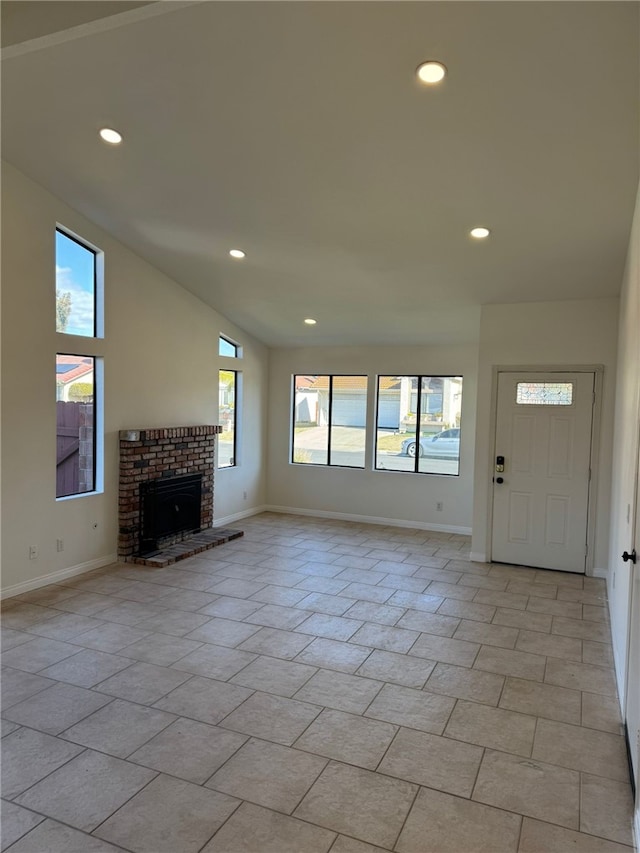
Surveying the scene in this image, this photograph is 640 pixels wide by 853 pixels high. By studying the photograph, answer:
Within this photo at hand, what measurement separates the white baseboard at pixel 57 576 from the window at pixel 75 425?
A: 2.20 ft

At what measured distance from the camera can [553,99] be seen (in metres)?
2.78

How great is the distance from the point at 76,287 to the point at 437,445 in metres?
4.49

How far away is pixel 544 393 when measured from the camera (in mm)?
5465

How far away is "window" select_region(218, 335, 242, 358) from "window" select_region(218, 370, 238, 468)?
227mm

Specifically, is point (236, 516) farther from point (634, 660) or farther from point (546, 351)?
point (634, 660)

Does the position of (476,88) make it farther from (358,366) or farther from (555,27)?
(358,366)

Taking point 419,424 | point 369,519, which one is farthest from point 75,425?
point 419,424

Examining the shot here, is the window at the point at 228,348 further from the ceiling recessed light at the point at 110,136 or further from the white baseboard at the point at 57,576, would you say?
the ceiling recessed light at the point at 110,136

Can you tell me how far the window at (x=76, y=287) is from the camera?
4.86 m

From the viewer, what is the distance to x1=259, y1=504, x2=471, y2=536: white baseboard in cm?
698

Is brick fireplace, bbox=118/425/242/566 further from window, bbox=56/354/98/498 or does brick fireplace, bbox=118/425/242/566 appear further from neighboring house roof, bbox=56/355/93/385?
neighboring house roof, bbox=56/355/93/385

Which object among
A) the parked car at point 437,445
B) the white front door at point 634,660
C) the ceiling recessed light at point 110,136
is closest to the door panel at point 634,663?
the white front door at point 634,660

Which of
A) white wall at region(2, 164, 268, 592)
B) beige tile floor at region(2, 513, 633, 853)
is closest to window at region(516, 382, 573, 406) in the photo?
beige tile floor at region(2, 513, 633, 853)

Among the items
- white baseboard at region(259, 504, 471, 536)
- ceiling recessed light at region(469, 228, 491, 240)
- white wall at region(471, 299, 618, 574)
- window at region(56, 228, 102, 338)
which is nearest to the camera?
ceiling recessed light at region(469, 228, 491, 240)
